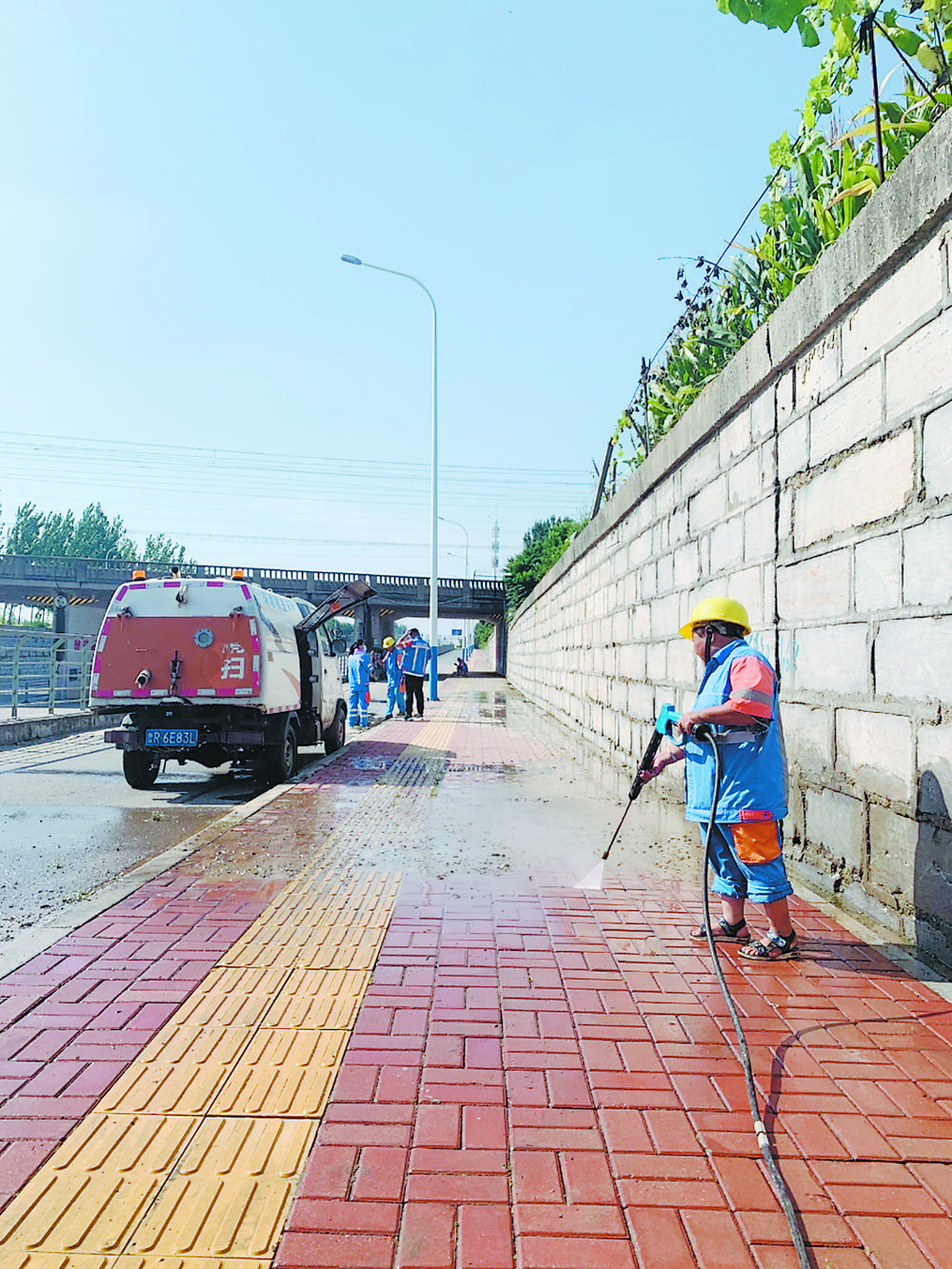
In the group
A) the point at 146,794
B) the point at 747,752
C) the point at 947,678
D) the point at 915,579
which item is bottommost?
the point at 146,794

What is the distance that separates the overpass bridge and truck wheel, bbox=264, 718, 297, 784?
39.8 m

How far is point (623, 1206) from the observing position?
219 centimetres

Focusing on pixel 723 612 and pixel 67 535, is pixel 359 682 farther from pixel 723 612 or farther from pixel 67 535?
pixel 67 535

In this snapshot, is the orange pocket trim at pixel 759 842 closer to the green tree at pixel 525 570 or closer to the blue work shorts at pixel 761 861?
the blue work shorts at pixel 761 861

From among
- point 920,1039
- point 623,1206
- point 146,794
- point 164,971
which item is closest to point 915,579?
point 920,1039

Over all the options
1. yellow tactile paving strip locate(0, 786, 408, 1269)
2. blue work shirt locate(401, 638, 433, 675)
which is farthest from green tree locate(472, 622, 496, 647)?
yellow tactile paving strip locate(0, 786, 408, 1269)

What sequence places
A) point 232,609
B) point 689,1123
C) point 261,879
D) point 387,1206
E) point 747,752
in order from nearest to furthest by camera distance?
point 387,1206
point 689,1123
point 747,752
point 261,879
point 232,609

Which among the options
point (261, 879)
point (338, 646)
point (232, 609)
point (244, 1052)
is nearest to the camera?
point (244, 1052)

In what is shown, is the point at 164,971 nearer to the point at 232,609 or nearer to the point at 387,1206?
the point at 387,1206

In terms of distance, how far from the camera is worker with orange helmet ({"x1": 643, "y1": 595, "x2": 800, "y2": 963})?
147 inches

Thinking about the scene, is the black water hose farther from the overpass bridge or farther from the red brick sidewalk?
the overpass bridge

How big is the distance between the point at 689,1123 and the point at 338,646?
36.2ft

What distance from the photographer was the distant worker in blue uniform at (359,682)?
1794 cm

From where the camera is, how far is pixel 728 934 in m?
4.17
